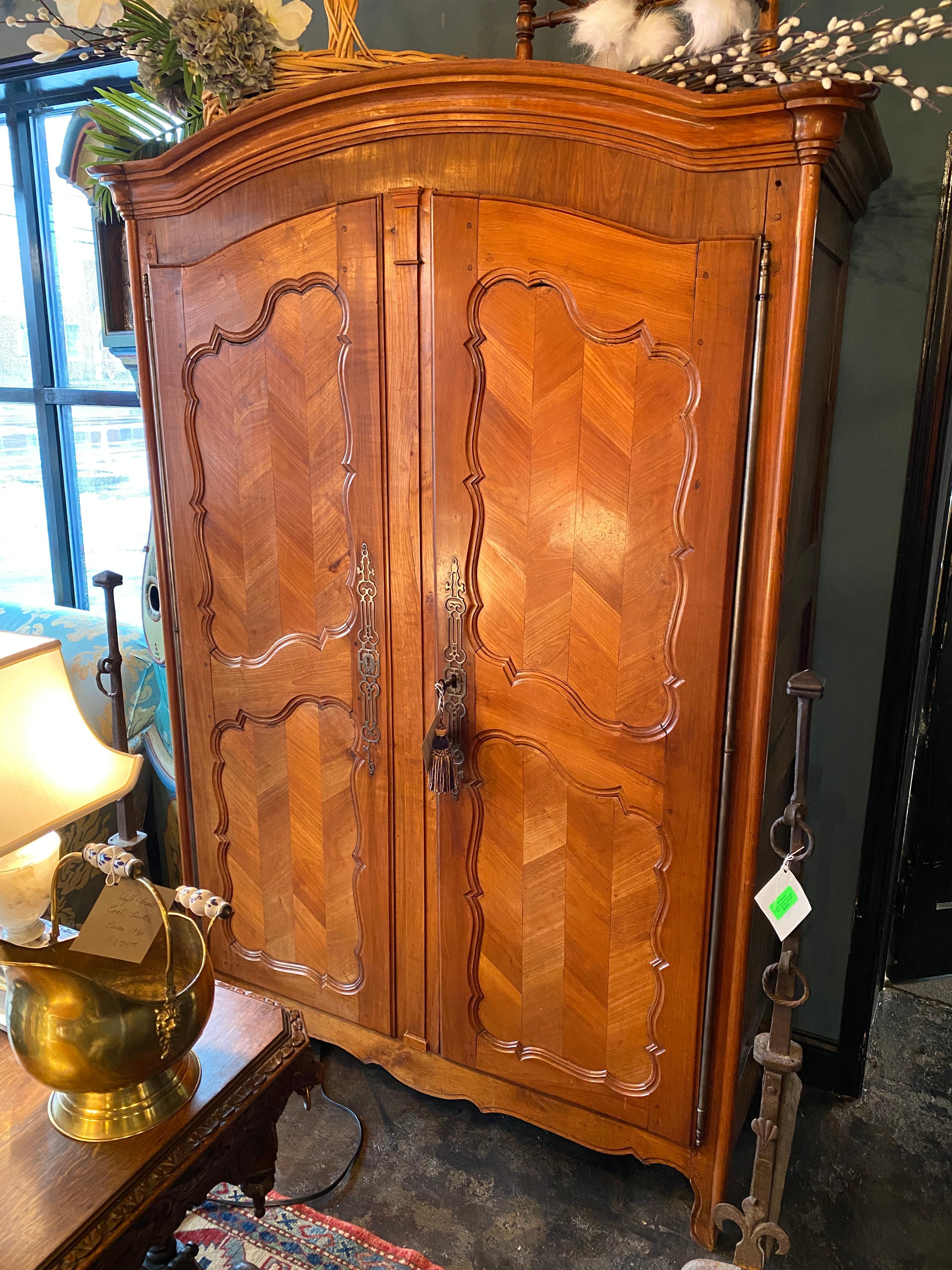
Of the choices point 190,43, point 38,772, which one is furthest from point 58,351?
point 38,772

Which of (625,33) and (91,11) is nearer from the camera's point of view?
(625,33)

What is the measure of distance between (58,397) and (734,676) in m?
2.32

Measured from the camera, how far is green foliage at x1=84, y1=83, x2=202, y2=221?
6.37 ft

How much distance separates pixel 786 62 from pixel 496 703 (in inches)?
40.7

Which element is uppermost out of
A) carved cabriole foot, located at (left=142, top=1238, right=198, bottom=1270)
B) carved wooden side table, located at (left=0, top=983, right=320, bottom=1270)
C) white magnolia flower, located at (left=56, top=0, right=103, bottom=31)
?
white magnolia flower, located at (left=56, top=0, right=103, bottom=31)

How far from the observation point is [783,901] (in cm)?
145

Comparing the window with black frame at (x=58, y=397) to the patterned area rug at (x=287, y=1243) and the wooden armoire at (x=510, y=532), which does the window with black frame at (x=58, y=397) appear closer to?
the wooden armoire at (x=510, y=532)

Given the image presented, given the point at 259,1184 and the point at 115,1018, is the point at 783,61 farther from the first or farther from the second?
the point at 259,1184

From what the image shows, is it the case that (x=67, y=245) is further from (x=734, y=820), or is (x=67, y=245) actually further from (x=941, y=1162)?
(x=941, y=1162)

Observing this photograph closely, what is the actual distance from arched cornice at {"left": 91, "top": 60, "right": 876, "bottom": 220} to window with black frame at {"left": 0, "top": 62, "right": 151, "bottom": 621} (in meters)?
1.16

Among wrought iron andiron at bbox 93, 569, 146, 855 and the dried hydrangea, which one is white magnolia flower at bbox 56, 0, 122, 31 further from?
wrought iron andiron at bbox 93, 569, 146, 855

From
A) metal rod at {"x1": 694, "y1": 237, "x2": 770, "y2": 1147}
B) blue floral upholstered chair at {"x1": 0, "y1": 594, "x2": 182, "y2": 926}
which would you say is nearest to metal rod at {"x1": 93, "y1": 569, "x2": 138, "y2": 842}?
blue floral upholstered chair at {"x1": 0, "y1": 594, "x2": 182, "y2": 926}

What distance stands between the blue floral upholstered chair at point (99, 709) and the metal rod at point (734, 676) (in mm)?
1408

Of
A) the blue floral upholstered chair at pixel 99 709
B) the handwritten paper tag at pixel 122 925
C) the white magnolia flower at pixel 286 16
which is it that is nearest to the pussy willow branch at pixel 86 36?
the white magnolia flower at pixel 286 16
